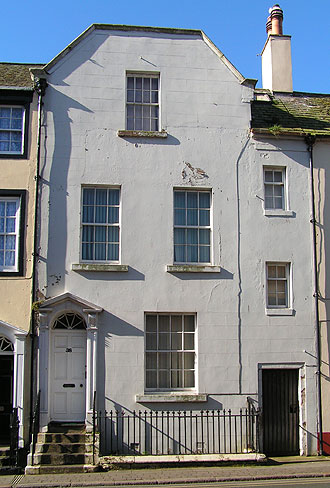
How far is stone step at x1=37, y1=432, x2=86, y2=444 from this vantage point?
13.1 metres

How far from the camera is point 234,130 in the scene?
15703mm

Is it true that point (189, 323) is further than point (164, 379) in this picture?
Yes

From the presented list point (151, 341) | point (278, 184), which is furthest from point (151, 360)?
point (278, 184)

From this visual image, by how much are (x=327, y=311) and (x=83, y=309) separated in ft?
21.6

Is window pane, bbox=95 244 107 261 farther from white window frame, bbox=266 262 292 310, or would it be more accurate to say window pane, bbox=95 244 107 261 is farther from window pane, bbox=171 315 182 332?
white window frame, bbox=266 262 292 310

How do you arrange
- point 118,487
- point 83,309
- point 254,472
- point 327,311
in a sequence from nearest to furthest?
point 118,487
point 254,472
point 83,309
point 327,311

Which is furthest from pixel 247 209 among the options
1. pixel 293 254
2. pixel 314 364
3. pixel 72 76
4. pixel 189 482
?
pixel 189 482

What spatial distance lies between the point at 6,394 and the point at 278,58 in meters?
14.0

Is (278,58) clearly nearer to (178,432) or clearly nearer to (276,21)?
(276,21)

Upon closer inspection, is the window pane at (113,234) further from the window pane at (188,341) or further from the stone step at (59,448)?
the stone step at (59,448)

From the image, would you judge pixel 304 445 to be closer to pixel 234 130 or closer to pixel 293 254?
pixel 293 254

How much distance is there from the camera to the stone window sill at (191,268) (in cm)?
1471

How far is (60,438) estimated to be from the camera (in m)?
13.2

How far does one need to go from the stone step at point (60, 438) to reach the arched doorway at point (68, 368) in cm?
73
